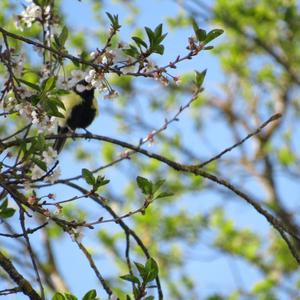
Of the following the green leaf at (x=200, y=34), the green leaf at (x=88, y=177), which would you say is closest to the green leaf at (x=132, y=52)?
the green leaf at (x=200, y=34)

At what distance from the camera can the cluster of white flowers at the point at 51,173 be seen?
2.26m

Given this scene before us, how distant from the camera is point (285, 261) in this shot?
10320mm

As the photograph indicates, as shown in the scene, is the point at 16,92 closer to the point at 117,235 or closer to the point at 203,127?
the point at 117,235

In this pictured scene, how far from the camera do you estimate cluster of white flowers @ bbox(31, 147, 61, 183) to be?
226cm

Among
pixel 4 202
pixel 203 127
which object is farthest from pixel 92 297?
pixel 203 127

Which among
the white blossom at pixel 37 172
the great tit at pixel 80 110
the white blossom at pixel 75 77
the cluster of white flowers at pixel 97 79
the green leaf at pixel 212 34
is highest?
the great tit at pixel 80 110

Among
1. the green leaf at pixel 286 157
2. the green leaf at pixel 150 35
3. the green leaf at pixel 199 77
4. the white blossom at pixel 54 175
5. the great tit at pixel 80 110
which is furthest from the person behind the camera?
the green leaf at pixel 286 157

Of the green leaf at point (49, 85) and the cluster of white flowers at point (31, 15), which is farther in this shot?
the cluster of white flowers at point (31, 15)

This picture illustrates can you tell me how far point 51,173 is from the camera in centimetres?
225

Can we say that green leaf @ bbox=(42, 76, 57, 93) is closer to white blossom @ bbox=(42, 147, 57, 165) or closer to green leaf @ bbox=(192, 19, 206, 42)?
white blossom @ bbox=(42, 147, 57, 165)

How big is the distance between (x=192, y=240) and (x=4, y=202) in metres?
8.06

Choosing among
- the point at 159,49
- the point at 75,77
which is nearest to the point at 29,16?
the point at 75,77

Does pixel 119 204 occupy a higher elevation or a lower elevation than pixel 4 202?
higher

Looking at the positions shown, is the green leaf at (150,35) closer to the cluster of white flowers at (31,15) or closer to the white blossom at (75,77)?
the white blossom at (75,77)
